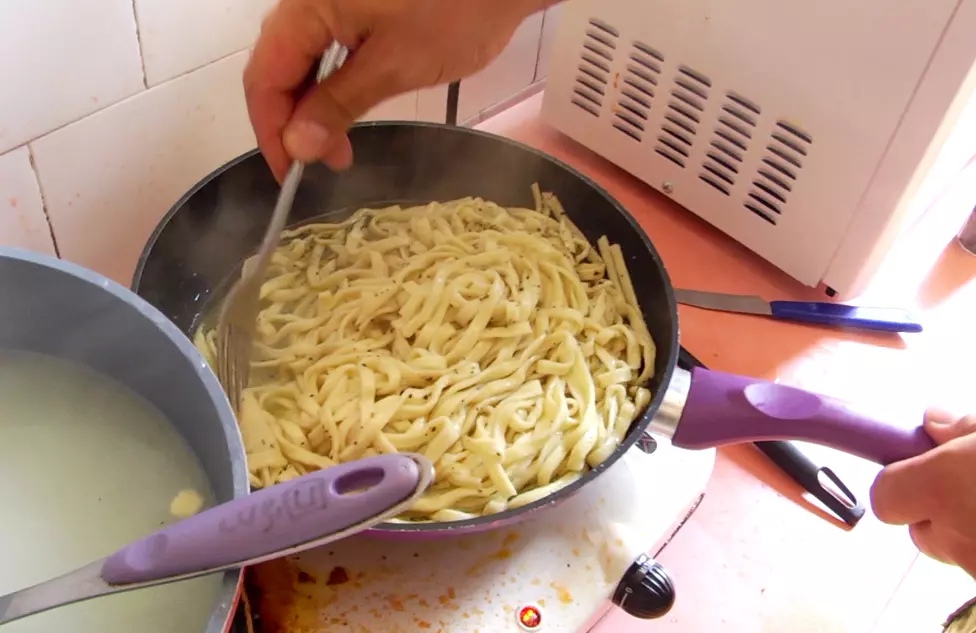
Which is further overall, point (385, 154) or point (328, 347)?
point (385, 154)

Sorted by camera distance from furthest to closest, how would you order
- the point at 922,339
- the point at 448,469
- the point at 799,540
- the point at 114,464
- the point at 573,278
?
Result: the point at 922,339 → the point at 573,278 → the point at 799,540 → the point at 448,469 → the point at 114,464

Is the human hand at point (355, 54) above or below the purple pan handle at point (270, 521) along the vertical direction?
above

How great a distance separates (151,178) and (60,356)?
33cm

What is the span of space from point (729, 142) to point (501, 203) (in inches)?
12.0

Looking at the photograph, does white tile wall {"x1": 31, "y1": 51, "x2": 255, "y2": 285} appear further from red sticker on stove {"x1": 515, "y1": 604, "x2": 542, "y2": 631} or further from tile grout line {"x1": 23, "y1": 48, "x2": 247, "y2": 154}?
red sticker on stove {"x1": 515, "y1": 604, "x2": 542, "y2": 631}

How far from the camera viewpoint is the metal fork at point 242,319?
800 mm

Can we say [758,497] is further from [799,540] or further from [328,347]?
[328,347]

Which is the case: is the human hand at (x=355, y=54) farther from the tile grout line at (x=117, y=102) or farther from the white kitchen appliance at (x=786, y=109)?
the white kitchen appliance at (x=786, y=109)

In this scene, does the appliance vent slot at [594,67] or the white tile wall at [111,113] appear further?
the appliance vent slot at [594,67]

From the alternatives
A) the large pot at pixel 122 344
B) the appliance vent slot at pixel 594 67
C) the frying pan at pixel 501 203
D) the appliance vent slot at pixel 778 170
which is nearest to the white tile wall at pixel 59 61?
the frying pan at pixel 501 203

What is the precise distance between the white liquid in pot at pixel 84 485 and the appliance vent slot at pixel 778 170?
2.45ft

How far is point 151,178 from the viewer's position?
0.90m

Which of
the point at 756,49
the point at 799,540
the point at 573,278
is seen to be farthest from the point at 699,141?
the point at 799,540

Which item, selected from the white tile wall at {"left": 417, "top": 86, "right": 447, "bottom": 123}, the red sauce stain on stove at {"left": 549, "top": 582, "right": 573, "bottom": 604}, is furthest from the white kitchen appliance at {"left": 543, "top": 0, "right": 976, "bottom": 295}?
the red sauce stain on stove at {"left": 549, "top": 582, "right": 573, "bottom": 604}
